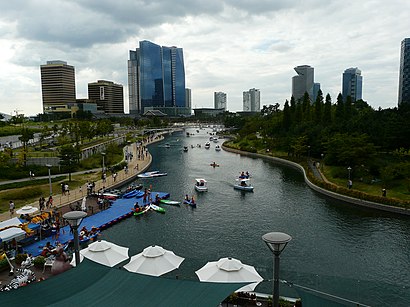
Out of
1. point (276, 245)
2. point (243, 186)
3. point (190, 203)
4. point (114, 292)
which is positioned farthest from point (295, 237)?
point (114, 292)

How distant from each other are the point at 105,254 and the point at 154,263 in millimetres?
3079

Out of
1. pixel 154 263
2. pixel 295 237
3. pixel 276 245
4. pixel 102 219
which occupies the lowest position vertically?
pixel 295 237

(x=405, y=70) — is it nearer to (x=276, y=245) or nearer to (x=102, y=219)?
(x=102, y=219)

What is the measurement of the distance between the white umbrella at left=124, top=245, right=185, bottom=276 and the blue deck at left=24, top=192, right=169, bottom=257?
8.67 meters

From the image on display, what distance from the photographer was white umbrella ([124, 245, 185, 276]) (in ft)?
51.5

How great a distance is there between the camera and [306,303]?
989 cm

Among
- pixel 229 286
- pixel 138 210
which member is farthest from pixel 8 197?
pixel 229 286

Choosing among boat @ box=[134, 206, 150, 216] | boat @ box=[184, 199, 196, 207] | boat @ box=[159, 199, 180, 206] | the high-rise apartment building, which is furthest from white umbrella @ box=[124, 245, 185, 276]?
the high-rise apartment building

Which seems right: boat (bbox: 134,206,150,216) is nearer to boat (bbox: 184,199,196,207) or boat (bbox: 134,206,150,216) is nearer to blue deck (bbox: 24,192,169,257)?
blue deck (bbox: 24,192,169,257)

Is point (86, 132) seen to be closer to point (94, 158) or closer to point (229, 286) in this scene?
point (94, 158)

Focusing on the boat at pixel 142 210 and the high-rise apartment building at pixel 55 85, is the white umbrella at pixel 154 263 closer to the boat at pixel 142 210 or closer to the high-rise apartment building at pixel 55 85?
the boat at pixel 142 210

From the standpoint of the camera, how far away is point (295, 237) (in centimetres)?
2573

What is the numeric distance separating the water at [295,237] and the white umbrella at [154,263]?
704 mm

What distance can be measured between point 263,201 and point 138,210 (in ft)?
44.0
